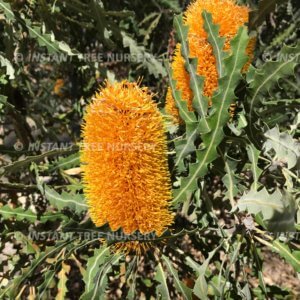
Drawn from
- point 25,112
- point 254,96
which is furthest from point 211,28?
point 25,112

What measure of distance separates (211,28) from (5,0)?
97 cm

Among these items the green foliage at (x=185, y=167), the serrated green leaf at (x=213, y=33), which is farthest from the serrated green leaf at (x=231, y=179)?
the serrated green leaf at (x=213, y=33)

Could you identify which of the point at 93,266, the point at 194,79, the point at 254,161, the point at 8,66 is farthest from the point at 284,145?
the point at 8,66

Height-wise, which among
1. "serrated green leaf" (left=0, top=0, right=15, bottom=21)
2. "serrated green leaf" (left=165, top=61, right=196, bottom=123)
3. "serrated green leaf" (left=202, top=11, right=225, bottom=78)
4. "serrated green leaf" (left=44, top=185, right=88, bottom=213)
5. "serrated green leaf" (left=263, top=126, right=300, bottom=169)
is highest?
"serrated green leaf" (left=0, top=0, right=15, bottom=21)

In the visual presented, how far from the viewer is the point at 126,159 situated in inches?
54.3

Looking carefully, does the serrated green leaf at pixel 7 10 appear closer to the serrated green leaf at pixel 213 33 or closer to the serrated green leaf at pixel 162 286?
the serrated green leaf at pixel 213 33

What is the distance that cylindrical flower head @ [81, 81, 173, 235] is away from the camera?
1362 mm

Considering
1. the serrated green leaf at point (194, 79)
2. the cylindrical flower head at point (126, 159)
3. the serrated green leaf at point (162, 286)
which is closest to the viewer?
the cylindrical flower head at point (126, 159)

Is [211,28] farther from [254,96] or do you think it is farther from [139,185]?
[139,185]

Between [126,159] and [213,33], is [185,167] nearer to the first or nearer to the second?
[126,159]

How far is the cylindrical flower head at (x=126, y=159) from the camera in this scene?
1.36 metres

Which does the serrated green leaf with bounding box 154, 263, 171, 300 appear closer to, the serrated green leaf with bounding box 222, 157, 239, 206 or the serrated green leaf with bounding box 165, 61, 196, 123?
the serrated green leaf with bounding box 222, 157, 239, 206

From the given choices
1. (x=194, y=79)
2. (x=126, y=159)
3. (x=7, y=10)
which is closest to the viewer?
(x=126, y=159)

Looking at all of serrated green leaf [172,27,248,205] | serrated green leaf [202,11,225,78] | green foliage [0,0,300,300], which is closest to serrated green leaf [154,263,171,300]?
green foliage [0,0,300,300]
